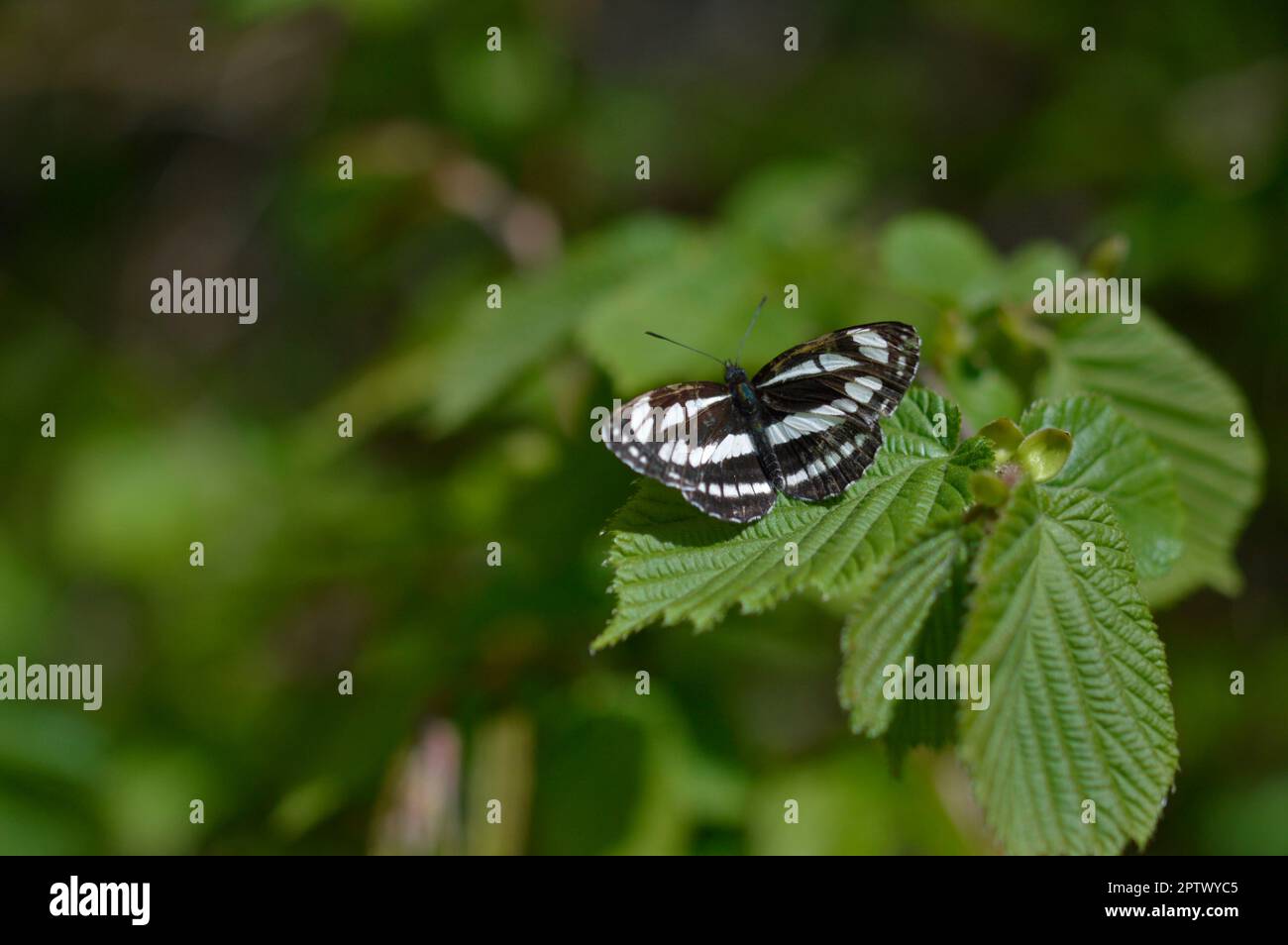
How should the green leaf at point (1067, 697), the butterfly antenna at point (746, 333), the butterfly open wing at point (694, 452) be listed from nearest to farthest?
the green leaf at point (1067, 697), the butterfly open wing at point (694, 452), the butterfly antenna at point (746, 333)

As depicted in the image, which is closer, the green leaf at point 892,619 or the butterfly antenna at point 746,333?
the green leaf at point 892,619

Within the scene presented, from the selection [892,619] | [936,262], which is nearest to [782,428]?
[892,619]

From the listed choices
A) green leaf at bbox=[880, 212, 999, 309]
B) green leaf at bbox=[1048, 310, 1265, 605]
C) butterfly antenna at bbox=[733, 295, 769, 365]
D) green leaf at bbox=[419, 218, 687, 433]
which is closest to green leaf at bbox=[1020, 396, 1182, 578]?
green leaf at bbox=[1048, 310, 1265, 605]

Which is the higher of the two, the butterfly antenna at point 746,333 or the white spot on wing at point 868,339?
the butterfly antenna at point 746,333

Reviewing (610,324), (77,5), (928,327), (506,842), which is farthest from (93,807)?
(77,5)

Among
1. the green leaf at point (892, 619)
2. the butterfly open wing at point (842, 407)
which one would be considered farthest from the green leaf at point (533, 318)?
the green leaf at point (892, 619)

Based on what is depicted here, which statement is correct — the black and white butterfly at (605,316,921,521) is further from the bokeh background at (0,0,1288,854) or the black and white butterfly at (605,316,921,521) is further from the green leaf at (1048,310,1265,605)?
the green leaf at (1048,310,1265,605)

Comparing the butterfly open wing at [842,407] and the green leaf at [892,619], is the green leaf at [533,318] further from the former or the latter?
the green leaf at [892,619]
